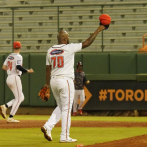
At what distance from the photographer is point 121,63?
17828 millimetres

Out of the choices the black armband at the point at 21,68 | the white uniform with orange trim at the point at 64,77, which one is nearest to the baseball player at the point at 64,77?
the white uniform with orange trim at the point at 64,77

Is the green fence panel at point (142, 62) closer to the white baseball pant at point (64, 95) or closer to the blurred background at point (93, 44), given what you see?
the blurred background at point (93, 44)

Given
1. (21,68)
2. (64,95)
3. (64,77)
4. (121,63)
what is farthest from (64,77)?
(121,63)

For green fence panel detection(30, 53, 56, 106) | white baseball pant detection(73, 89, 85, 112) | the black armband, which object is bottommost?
white baseball pant detection(73, 89, 85, 112)

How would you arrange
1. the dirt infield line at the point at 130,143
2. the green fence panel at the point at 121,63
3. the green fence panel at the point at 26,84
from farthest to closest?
the green fence panel at the point at 26,84 < the green fence panel at the point at 121,63 < the dirt infield line at the point at 130,143

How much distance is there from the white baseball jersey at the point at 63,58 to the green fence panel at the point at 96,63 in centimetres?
1017

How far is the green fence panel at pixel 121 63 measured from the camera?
17.7 m

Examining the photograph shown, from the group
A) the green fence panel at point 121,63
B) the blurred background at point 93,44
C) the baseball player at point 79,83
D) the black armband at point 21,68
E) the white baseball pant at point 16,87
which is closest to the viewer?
the black armband at point 21,68

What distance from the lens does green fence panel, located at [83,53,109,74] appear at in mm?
17859

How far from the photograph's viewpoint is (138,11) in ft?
63.7

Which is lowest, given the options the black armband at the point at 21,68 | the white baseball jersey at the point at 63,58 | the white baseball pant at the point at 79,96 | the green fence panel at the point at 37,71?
the white baseball pant at the point at 79,96

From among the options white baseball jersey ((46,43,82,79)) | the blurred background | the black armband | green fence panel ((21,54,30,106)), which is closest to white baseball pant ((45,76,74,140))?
white baseball jersey ((46,43,82,79))

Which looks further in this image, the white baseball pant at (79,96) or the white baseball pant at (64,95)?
the white baseball pant at (79,96)

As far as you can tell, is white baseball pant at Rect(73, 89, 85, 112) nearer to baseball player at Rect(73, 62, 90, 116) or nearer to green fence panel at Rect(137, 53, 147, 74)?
baseball player at Rect(73, 62, 90, 116)
